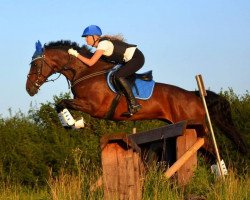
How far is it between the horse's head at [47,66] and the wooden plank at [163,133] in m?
2.89

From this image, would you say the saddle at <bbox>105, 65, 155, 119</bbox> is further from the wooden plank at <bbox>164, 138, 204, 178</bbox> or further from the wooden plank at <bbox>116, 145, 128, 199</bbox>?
the wooden plank at <bbox>116, 145, 128, 199</bbox>

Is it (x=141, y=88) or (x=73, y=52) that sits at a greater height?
(x=73, y=52)

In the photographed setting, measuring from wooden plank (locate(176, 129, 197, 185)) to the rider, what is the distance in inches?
72.2

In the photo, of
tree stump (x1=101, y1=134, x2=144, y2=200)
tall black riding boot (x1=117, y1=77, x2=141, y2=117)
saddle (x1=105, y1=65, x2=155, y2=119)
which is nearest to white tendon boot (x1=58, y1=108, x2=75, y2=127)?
saddle (x1=105, y1=65, x2=155, y2=119)

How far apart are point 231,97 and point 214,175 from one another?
9650mm

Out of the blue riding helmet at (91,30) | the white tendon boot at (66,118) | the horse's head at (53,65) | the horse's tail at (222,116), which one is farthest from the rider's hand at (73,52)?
the horse's tail at (222,116)

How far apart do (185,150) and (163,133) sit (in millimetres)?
779

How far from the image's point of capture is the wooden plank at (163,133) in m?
8.27

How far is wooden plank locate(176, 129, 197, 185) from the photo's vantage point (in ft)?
29.3

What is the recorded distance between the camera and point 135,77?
1111 centimetres

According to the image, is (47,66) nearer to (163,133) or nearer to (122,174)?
(163,133)

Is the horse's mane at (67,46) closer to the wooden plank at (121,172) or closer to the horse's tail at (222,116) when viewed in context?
the horse's tail at (222,116)

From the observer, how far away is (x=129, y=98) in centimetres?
1079

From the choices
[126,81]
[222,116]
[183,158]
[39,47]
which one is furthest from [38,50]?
[183,158]
